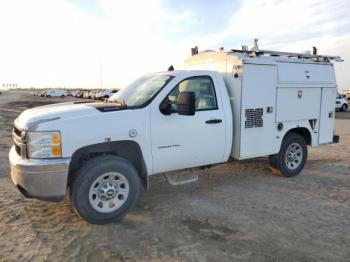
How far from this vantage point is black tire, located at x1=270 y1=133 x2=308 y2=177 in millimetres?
7004

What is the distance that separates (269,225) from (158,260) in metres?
1.76

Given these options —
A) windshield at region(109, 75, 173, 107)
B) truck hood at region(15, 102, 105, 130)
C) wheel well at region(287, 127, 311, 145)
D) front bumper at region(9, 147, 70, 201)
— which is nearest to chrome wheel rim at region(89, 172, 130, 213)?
front bumper at region(9, 147, 70, 201)

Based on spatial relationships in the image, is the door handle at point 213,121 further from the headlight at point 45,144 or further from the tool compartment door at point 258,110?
the headlight at point 45,144

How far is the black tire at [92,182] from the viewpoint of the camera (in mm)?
4500

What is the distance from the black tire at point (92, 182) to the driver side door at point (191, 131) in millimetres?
479

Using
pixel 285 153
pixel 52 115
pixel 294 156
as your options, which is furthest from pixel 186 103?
pixel 294 156

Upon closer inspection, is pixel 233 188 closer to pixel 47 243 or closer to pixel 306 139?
pixel 306 139

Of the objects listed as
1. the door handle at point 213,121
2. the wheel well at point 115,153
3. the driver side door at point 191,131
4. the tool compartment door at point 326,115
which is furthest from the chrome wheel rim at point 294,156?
the wheel well at point 115,153

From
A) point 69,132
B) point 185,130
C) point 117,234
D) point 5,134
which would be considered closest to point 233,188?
point 185,130

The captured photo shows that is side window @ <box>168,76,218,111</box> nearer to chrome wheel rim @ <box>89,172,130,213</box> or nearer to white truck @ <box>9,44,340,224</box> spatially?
white truck @ <box>9,44,340,224</box>

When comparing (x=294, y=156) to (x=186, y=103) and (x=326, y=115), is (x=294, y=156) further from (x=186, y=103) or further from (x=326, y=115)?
(x=186, y=103)

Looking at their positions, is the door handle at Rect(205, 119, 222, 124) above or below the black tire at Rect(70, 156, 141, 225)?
above

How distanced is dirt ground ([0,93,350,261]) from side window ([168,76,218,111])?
1.57m

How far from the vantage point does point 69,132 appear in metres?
4.39
